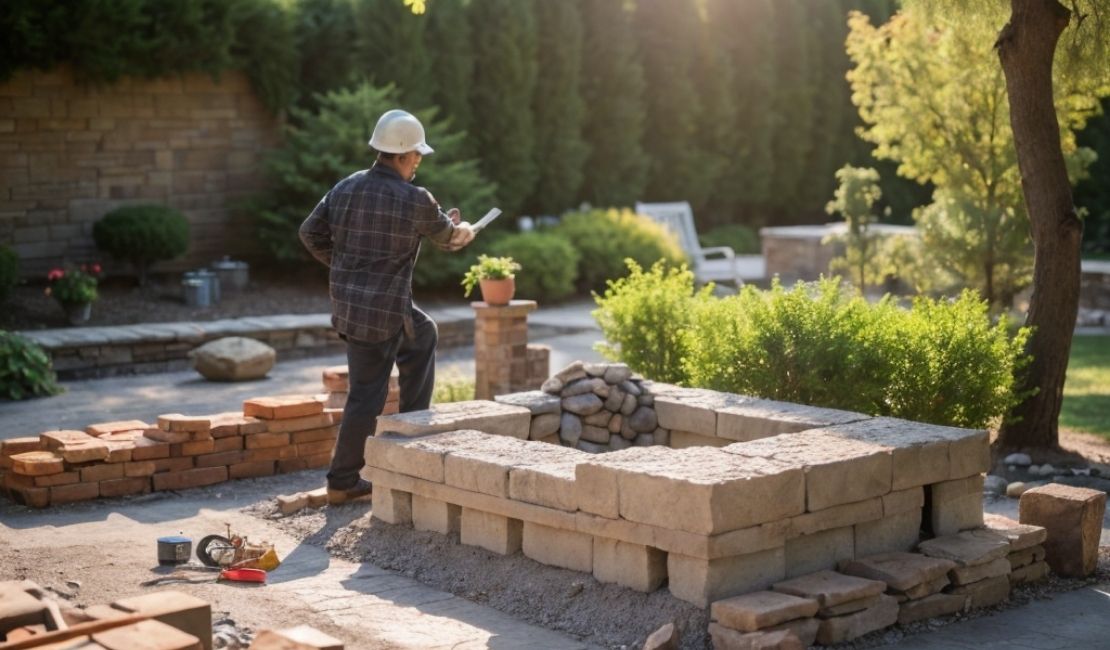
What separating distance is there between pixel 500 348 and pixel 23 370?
12.0ft

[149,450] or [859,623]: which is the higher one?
[149,450]

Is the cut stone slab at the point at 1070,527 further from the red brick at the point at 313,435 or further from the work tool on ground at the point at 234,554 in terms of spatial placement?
the red brick at the point at 313,435

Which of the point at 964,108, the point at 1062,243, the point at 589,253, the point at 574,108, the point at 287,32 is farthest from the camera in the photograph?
the point at 574,108

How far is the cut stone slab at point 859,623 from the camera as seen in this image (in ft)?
16.8

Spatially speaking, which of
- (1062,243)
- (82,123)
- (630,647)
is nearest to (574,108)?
(82,123)

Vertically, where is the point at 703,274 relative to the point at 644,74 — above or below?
below

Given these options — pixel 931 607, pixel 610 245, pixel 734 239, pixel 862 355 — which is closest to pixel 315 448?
pixel 862 355

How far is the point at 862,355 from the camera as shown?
7445 millimetres

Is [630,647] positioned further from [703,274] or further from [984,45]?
[703,274]

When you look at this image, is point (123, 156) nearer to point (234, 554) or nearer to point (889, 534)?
point (234, 554)

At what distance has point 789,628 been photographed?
195 inches

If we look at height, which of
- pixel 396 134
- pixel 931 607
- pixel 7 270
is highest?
pixel 396 134

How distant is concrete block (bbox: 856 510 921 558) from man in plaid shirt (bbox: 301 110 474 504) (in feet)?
8.32

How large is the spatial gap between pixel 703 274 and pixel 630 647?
39.3 feet
